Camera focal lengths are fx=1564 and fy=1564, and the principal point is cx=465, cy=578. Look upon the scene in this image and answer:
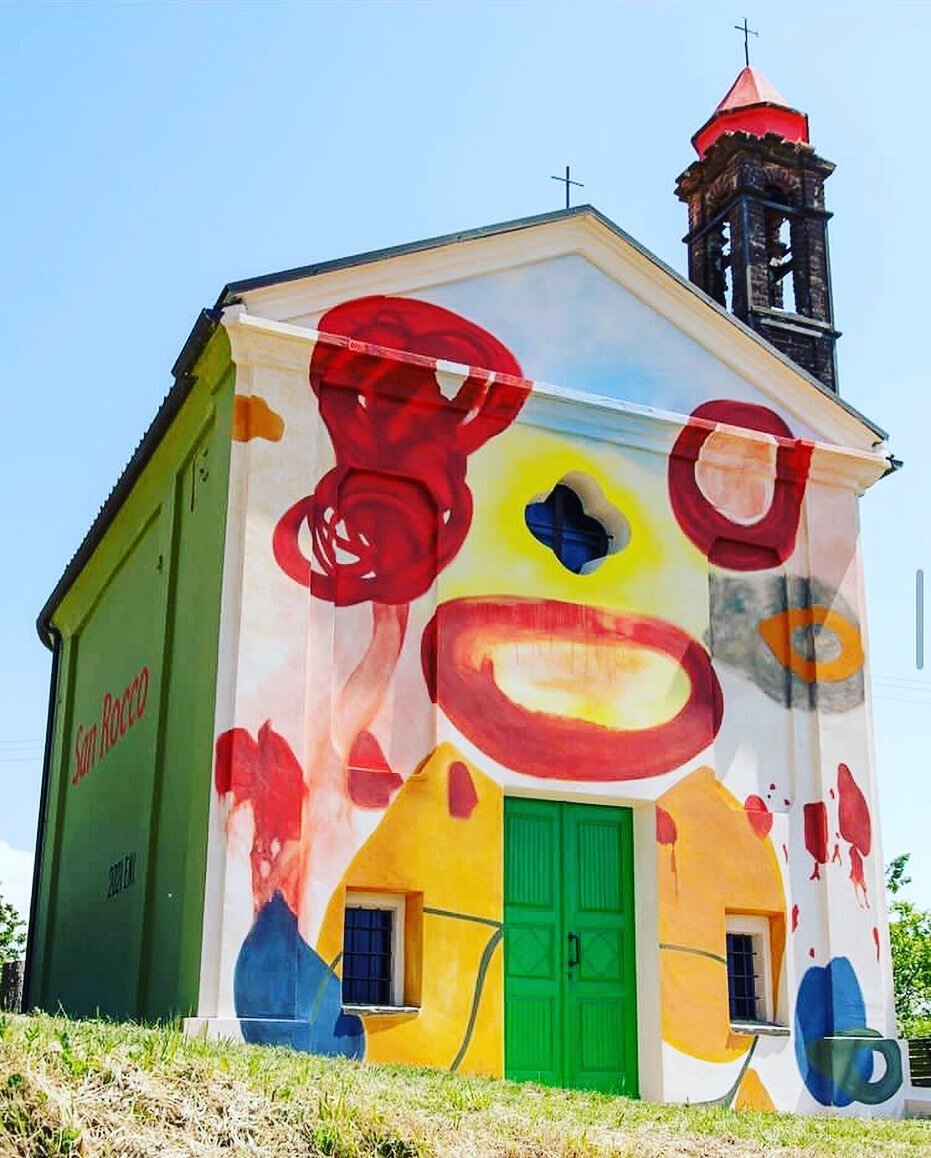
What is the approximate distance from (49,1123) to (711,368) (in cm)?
1144

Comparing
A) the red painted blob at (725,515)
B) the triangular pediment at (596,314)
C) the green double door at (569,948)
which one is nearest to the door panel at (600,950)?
the green double door at (569,948)

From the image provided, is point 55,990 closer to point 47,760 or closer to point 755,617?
point 47,760

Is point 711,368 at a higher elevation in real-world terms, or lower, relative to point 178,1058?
higher

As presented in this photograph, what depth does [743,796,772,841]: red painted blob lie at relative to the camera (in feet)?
50.9

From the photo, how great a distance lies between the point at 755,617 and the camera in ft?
53.7

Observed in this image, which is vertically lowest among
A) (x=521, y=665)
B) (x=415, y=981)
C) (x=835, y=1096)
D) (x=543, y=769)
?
(x=835, y=1096)

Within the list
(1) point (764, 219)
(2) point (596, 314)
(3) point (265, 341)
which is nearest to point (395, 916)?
(3) point (265, 341)

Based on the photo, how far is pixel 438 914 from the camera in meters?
13.8

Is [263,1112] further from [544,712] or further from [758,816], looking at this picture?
[758,816]

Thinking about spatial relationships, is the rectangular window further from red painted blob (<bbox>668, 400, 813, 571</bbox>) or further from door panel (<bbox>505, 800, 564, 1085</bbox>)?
red painted blob (<bbox>668, 400, 813, 571</bbox>)

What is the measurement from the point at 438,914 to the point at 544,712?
223 cm

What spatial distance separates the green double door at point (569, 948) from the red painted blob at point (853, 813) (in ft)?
8.10

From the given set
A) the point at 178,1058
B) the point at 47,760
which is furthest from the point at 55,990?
the point at 178,1058

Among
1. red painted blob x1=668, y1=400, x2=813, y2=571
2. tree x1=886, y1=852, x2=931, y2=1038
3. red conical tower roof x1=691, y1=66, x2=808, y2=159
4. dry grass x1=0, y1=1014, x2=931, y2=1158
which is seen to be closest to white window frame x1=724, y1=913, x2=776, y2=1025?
red painted blob x1=668, y1=400, x2=813, y2=571
